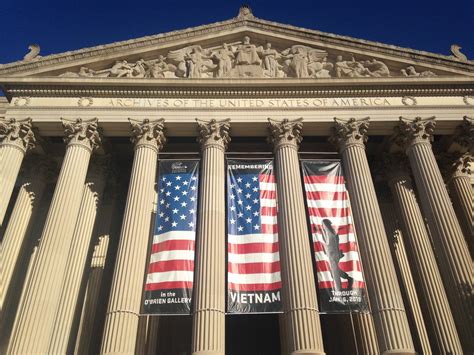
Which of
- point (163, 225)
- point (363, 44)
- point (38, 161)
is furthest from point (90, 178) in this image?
point (363, 44)

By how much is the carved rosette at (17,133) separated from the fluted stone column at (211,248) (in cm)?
767

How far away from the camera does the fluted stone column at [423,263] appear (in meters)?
15.7

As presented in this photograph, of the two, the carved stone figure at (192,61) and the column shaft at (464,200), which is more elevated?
the carved stone figure at (192,61)

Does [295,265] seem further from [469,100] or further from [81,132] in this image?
[469,100]

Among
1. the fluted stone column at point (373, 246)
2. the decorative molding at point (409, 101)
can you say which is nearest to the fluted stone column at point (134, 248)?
the fluted stone column at point (373, 246)

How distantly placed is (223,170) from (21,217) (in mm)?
9517

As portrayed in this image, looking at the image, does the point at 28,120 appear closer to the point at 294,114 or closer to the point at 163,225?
the point at 163,225

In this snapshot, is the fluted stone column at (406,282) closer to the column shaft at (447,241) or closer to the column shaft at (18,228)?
the column shaft at (447,241)

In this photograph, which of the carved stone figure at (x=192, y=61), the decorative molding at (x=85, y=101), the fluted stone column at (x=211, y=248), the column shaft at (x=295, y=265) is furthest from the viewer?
the carved stone figure at (x=192, y=61)

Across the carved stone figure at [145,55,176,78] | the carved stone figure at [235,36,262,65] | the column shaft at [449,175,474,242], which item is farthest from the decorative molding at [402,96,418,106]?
the carved stone figure at [145,55,176,78]

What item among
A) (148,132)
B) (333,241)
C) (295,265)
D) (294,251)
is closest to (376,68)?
(333,241)

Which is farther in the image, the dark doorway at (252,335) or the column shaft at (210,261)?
the dark doorway at (252,335)

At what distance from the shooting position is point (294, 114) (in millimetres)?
19500

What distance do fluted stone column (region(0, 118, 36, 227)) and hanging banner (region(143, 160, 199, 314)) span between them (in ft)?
20.3
